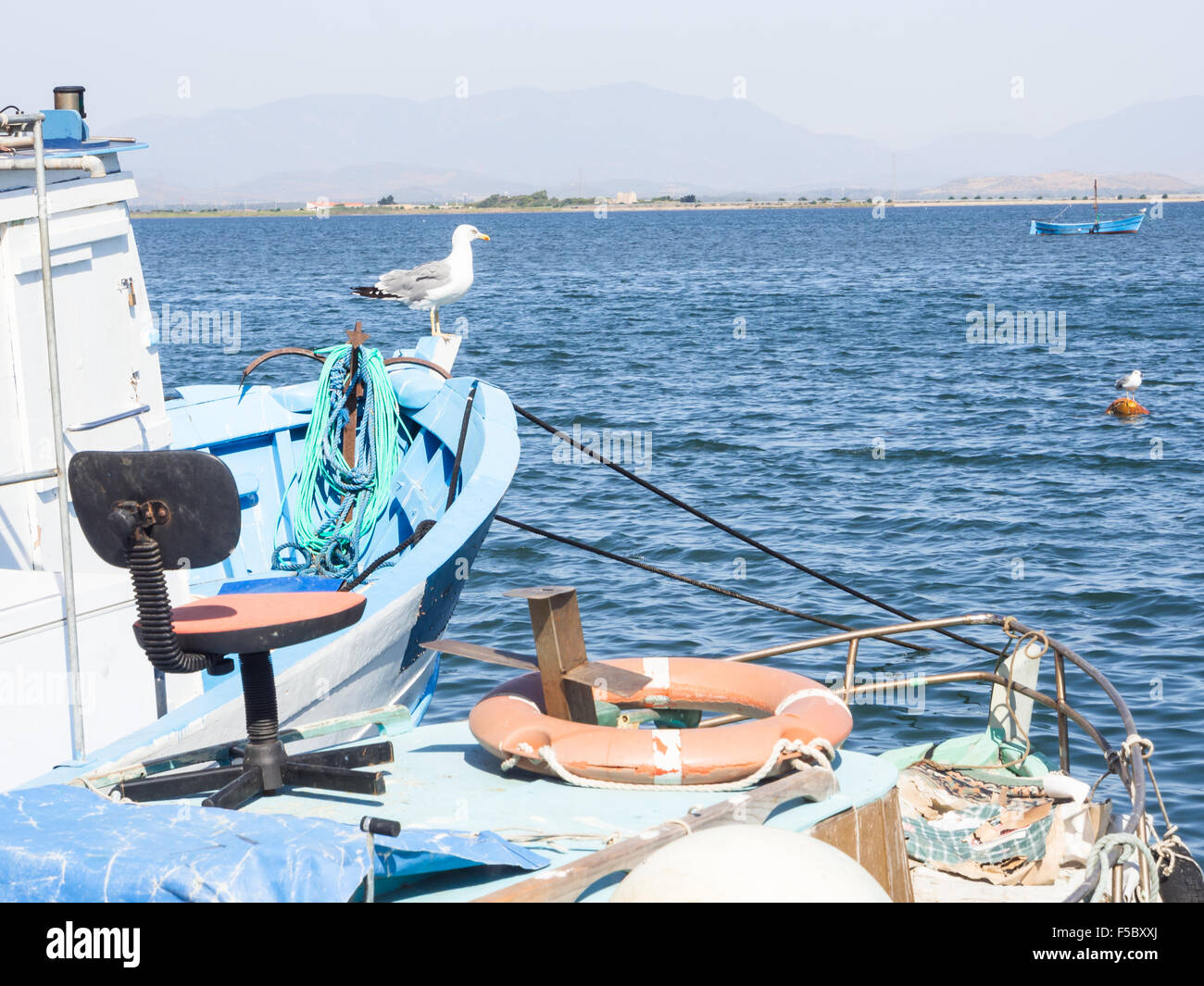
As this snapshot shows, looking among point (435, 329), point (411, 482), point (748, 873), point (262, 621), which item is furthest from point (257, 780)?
point (435, 329)

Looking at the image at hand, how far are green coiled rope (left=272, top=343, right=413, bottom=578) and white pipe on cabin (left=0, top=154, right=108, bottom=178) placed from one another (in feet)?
9.41

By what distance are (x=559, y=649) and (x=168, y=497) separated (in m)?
1.53

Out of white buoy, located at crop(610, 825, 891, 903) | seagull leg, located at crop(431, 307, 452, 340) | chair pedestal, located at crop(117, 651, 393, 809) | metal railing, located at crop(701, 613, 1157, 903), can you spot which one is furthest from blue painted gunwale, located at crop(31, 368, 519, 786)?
white buoy, located at crop(610, 825, 891, 903)

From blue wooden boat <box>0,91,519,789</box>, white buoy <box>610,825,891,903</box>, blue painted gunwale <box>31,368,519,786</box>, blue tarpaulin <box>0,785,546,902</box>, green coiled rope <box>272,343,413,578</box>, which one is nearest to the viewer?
white buoy <box>610,825,891,903</box>

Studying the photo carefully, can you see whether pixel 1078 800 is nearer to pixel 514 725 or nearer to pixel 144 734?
pixel 514 725

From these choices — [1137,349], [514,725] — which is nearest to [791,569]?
[514,725]

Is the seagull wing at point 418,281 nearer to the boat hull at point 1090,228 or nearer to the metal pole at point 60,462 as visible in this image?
the metal pole at point 60,462

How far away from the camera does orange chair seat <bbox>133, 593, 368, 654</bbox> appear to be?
4.13m

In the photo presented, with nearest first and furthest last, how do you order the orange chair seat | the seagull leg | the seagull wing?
the orange chair seat < the seagull leg < the seagull wing

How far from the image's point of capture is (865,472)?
54.1 feet

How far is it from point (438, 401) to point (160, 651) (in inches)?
228

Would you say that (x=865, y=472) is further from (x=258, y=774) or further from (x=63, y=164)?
(x=258, y=774)

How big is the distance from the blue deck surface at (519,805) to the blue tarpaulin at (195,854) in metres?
0.21

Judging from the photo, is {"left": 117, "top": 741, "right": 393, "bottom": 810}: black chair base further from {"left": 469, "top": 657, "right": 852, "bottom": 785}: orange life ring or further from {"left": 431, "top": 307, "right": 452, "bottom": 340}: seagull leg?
{"left": 431, "top": 307, "right": 452, "bottom": 340}: seagull leg
